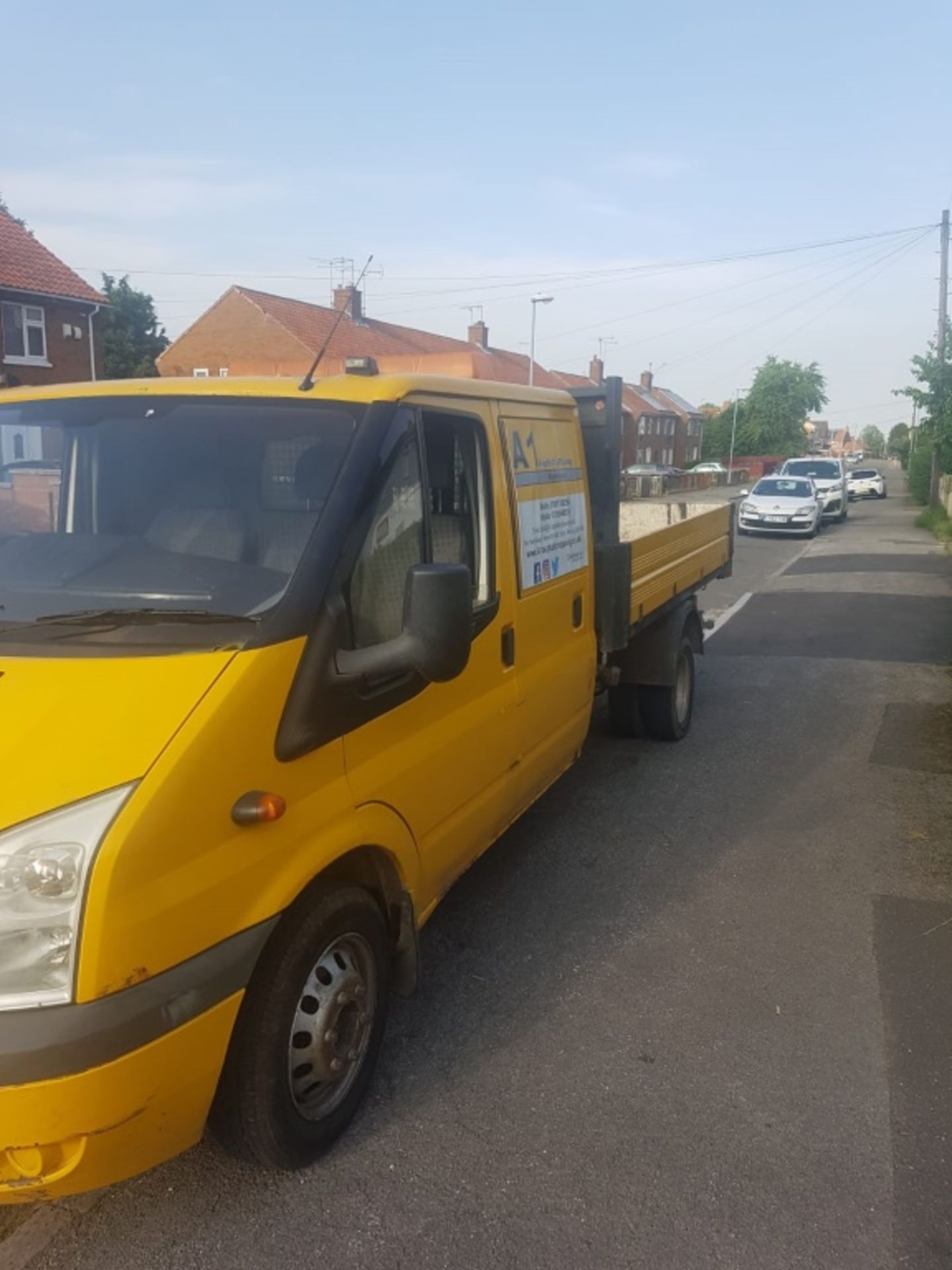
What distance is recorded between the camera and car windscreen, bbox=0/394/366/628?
2.84 metres

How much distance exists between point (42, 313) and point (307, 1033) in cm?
2861

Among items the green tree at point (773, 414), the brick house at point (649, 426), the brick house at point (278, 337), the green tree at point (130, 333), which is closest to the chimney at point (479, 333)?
the brick house at point (278, 337)

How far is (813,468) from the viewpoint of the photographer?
32.5m

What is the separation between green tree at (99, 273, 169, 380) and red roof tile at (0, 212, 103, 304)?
19.5 m

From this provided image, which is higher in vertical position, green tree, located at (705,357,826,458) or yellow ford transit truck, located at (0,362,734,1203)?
green tree, located at (705,357,826,458)

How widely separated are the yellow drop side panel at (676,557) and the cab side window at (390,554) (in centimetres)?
246

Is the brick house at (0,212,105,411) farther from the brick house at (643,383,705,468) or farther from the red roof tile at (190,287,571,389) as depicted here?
the brick house at (643,383,705,468)

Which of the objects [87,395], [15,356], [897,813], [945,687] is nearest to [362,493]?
[87,395]

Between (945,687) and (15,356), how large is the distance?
2513cm

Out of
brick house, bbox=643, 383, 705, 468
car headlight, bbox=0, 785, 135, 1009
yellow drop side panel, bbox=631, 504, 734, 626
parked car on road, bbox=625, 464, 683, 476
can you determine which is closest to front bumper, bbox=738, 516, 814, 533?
yellow drop side panel, bbox=631, 504, 734, 626

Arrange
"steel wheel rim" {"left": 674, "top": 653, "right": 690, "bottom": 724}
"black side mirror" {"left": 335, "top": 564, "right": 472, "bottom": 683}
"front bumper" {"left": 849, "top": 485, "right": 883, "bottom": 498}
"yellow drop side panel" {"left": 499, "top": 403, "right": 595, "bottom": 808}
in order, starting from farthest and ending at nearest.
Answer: "front bumper" {"left": 849, "top": 485, "right": 883, "bottom": 498} < "steel wheel rim" {"left": 674, "top": 653, "right": 690, "bottom": 724} < "yellow drop side panel" {"left": 499, "top": 403, "right": 595, "bottom": 808} < "black side mirror" {"left": 335, "top": 564, "right": 472, "bottom": 683}

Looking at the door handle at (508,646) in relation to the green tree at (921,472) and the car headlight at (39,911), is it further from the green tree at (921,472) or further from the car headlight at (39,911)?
the green tree at (921,472)

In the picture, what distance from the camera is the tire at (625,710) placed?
22.8 feet

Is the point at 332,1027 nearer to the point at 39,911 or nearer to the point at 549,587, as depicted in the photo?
the point at 39,911
